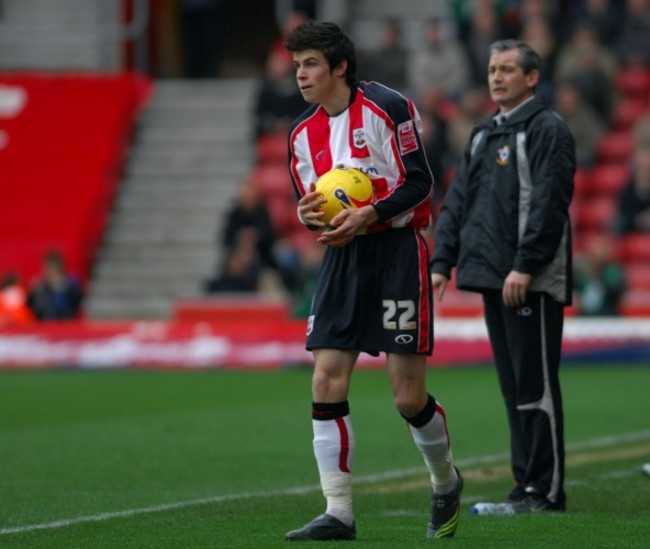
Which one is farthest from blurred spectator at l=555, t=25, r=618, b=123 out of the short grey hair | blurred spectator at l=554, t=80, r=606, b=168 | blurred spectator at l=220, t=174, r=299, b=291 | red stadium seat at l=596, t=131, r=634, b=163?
the short grey hair

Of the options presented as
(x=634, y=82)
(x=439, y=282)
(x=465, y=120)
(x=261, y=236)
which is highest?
(x=634, y=82)

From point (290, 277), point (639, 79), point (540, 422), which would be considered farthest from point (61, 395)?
point (639, 79)

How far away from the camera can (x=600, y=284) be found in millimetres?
20328

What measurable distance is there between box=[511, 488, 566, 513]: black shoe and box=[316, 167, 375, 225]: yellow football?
192cm

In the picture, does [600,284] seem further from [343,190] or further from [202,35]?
A: [343,190]

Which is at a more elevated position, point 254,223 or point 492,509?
point 492,509

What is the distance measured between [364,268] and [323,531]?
1.18 meters

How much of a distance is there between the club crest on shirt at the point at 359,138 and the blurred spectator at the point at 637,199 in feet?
46.8

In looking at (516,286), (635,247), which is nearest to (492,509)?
(516,286)

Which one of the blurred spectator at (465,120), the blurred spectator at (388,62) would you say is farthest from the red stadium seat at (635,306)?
the blurred spectator at (388,62)

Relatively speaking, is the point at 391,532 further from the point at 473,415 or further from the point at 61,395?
the point at 61,395

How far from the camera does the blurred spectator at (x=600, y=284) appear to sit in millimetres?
20234

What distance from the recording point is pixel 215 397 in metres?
16.3

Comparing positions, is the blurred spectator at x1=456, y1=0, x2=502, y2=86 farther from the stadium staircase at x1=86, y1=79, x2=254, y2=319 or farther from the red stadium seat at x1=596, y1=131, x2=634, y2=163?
the stadium staircase at x1=86, y1=79, x2=254, y2=319
